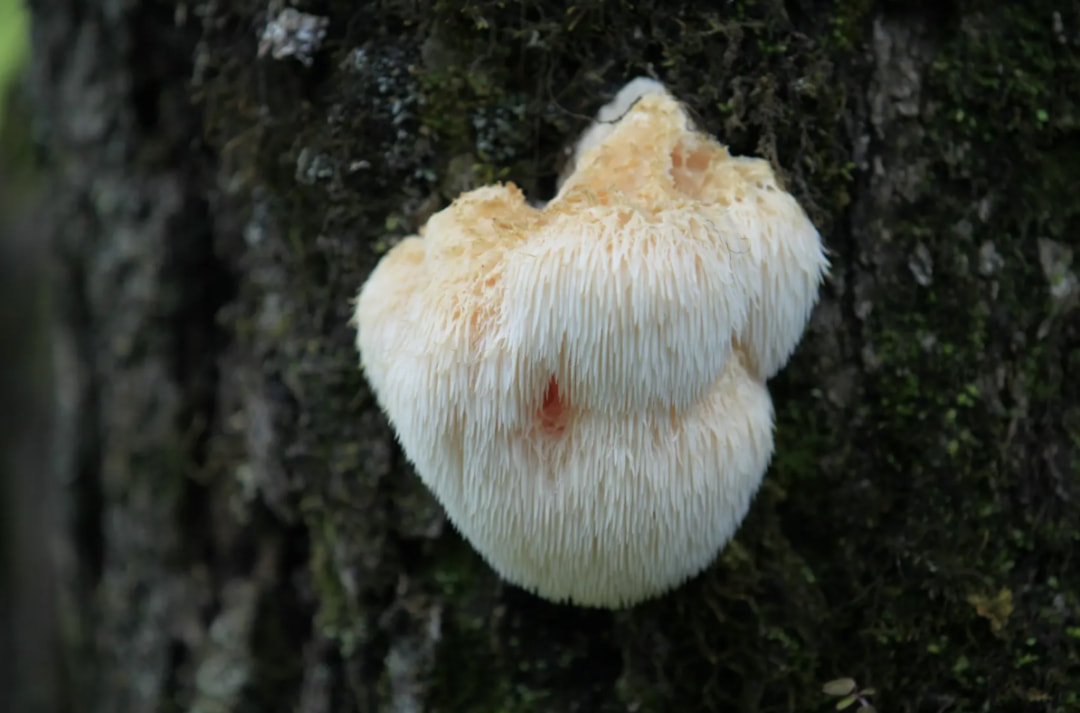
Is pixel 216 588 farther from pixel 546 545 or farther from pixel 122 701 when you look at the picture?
pixel 546 545

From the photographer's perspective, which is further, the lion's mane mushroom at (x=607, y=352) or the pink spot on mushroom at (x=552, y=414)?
the pink spot on mushroom at (x=552, y=414)

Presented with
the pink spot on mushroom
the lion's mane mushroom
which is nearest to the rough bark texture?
the lion's mane mushroom

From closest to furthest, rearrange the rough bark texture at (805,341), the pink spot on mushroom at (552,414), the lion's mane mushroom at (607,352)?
the lion's mane mushroom at (607,352)
the pink spot on mushroom at (552,414)
the rough bark texture at (805,341)

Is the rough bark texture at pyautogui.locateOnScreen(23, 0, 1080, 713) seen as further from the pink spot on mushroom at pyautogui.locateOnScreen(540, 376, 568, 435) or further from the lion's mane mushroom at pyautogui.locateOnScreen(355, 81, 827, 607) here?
the pink spot on mushroom at pyautogui.locateOnScreen(540, 376, 568, 435)

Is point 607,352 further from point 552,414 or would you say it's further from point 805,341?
point 805,341

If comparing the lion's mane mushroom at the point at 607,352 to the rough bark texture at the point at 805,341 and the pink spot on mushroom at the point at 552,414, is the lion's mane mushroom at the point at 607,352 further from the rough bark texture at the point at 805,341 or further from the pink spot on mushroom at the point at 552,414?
the rough bark texture at the point at 805,341

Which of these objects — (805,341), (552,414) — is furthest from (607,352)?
(805,341)

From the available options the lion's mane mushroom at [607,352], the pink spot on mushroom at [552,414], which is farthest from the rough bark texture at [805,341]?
the pink spot on mushroom at [552,414]

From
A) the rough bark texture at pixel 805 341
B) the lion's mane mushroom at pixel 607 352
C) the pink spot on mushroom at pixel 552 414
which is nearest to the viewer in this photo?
the lion's mane mushroom at pixel 607 352
